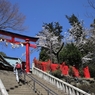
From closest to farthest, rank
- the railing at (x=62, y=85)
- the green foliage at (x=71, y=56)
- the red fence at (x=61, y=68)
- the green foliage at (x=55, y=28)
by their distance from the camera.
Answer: the railing at (x=62, y=85), the red fence at (x=61, y=68), the green foliage at (x=71, y=56), the green foliage at (x=55, y=28)

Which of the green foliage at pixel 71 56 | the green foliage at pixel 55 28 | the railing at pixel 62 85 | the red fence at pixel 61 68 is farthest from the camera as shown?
the green foliage at pixel 55 28

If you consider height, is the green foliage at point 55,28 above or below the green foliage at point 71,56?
above

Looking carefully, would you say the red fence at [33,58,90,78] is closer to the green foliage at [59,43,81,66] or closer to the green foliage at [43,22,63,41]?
the green foliage at [59,43,81,66]

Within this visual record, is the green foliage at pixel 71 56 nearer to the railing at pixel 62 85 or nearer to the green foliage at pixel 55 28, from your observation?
the railing at pixel 62 85

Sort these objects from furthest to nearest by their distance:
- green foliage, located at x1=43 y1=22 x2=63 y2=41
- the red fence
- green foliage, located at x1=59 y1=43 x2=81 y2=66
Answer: green foliage, located at x1=43 y1=22 x2=63 y2=41 → green foliage, located at x1=59 y1=43 x2=81 y2=66 → the red fence

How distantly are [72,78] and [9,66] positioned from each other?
1083 cm

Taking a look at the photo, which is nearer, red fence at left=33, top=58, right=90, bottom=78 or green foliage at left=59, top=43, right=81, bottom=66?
red fence at left=33, top=58, right=90, bottom=78

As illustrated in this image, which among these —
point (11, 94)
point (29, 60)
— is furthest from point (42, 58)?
point (11, 94)

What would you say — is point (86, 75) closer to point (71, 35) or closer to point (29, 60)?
point (29, 60)

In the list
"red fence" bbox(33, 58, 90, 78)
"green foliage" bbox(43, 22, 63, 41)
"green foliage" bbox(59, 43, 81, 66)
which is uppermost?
"green foliage" bbox(43, 22, 63, 41)

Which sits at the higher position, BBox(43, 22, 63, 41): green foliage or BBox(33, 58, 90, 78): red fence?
BBox(43, 22, 63, 41): green foliage

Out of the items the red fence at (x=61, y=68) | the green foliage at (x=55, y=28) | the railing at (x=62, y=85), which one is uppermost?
the green foliage at (x=55, y=28)

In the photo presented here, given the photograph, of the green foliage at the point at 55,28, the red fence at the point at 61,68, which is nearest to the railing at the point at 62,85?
the red fence at the point at 61,68

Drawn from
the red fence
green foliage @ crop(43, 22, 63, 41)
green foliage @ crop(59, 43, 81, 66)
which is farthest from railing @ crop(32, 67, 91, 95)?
green foliage @ crop(43, 22, 63, 41)
